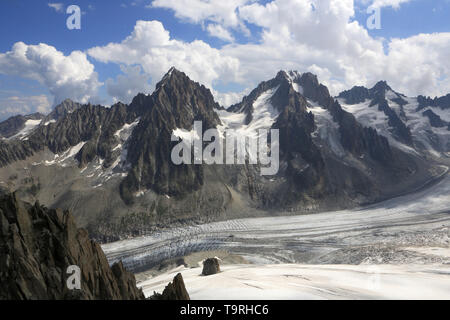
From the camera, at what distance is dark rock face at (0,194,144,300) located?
25.0 meters

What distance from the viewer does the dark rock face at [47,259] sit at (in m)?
25.0

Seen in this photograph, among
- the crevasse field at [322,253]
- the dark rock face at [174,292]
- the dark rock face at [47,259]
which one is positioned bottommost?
the crevasse field at [322,253]

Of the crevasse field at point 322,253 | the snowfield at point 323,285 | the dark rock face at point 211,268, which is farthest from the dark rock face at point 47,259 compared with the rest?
the dark rock face at point 211,268

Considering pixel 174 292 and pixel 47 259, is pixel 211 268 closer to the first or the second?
pixel 174 292

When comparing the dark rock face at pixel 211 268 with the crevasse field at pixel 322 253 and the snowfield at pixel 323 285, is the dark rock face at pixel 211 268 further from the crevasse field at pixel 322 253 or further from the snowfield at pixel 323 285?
the snowfield at pixel 323 285

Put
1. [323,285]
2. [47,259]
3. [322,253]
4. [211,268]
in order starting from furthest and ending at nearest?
[322,253], [211,268], [323,285], [47,259]

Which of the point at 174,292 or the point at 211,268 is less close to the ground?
the point at 174,292

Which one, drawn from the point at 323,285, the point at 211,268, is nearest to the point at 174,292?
the point at 323,285

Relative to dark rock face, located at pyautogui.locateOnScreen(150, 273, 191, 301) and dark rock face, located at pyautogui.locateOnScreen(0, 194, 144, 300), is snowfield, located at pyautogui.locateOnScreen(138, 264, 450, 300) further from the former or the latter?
dark rock face, located at pyautogui.locateOnScreen(0, 194, 144, 300)

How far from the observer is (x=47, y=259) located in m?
29.0

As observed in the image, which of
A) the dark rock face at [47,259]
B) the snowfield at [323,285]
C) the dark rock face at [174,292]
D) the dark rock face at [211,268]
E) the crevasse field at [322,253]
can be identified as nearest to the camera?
the dark rock face at [47,259]

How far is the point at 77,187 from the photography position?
602 feet
